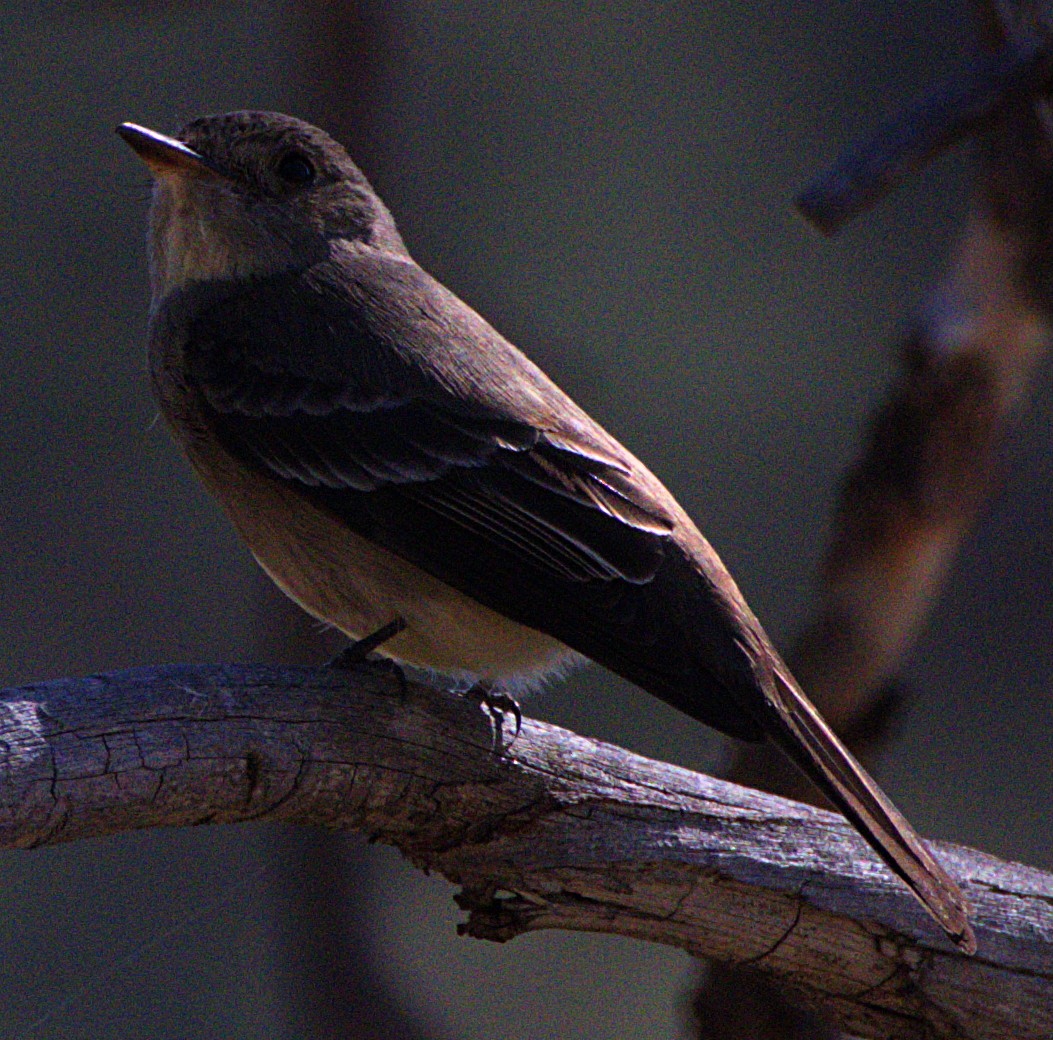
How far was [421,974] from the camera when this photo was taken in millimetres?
6066

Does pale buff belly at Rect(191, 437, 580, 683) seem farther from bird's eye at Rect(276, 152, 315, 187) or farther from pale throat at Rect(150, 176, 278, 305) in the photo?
bird's eye at Rect(276, 152, 315, 187)

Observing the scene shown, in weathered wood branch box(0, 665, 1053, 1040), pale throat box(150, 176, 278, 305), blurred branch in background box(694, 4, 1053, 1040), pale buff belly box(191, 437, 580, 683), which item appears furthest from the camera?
blurred branch in background box(694, 4, 1053, 1040)

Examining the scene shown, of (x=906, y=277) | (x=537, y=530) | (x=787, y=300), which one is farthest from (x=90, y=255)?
(x=537, y=530)

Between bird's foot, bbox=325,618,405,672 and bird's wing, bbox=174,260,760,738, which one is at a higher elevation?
bird's wing, bbox=174,260,760,738

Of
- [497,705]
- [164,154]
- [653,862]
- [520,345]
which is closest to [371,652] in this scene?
[497,705]

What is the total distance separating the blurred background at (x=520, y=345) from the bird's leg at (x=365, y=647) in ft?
7.30

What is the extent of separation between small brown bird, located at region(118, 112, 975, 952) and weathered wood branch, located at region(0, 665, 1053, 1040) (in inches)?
6.4

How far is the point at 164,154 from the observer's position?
11.1 ft

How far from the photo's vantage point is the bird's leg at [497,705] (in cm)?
298

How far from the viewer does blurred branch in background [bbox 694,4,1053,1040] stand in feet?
14.9

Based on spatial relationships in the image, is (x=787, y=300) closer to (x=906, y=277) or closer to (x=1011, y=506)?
(x=906, y=277)

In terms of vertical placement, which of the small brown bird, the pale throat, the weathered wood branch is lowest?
the weathered wood branch

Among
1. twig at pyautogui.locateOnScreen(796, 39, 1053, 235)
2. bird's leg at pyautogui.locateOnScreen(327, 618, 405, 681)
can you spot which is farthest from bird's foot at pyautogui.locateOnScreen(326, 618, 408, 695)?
twig at pyautogui.locateOnScreen(796, 39, 1053, 235)

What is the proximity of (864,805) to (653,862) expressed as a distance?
1.23 ft
